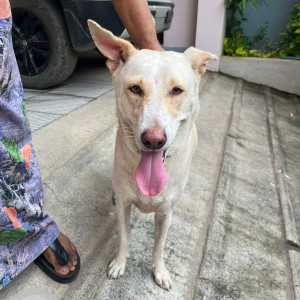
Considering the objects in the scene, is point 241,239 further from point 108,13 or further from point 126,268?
point 108,13

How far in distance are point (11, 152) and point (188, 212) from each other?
1.40m

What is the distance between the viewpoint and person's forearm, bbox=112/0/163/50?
6.14 ft

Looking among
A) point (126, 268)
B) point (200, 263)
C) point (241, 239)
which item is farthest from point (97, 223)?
point (241, 239)

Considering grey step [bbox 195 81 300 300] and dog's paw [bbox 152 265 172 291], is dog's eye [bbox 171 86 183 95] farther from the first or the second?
grey step [bbox 195 81 300 300]

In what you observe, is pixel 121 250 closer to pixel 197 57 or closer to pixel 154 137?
pixel 154 137

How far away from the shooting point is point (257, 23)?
6.18 metres

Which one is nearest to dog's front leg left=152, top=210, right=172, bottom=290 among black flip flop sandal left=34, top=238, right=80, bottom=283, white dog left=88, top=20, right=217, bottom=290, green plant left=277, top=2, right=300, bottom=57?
white dog left=88, top=20, right=217, bottom=290

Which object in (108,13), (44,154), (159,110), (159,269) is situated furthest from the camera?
(108,13)

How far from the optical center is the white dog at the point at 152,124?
1331 mm

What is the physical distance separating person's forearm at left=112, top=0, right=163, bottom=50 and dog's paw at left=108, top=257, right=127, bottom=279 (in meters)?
1.33

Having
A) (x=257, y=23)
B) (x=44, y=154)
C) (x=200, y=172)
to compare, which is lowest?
(x=200, y=172)

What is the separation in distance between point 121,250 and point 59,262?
0.35 metres

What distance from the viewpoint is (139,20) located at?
1889 millimetres

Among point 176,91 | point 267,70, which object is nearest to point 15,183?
point 176,91
